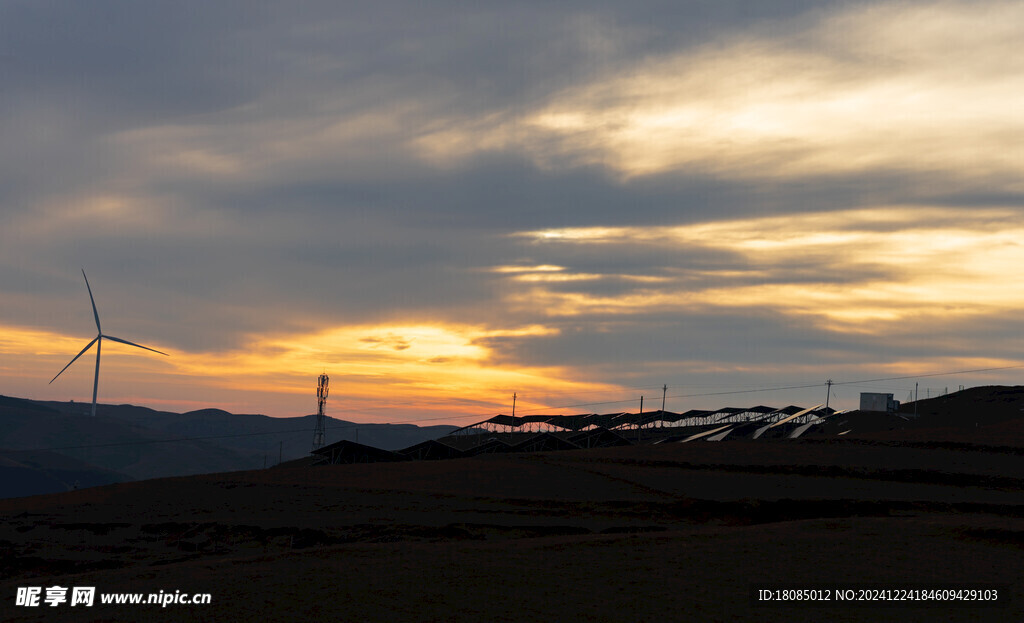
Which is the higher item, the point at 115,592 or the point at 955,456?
the point at 955,456

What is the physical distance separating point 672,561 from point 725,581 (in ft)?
9.42

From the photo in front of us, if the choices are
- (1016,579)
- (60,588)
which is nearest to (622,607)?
(1016,579)

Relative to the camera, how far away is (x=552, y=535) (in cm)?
3994

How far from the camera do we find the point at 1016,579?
91.3 ft

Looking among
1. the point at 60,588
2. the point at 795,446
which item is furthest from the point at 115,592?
the point at 795,446

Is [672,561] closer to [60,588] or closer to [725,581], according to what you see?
[725,581]

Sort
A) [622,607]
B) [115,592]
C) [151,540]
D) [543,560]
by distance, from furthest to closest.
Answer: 1. [151,540]
2. [543,560]
3. [115,592]
4. [622,607]

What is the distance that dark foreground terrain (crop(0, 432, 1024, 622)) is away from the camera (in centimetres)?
2488

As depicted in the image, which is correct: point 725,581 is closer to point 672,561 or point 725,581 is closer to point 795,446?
point 672,561

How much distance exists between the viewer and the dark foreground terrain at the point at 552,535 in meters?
24.9

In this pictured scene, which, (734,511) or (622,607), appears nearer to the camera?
(622,607)

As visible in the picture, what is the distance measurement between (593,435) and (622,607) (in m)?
72.3

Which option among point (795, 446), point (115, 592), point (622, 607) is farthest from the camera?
point (795, 446)

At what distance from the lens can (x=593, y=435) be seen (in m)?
96.2
